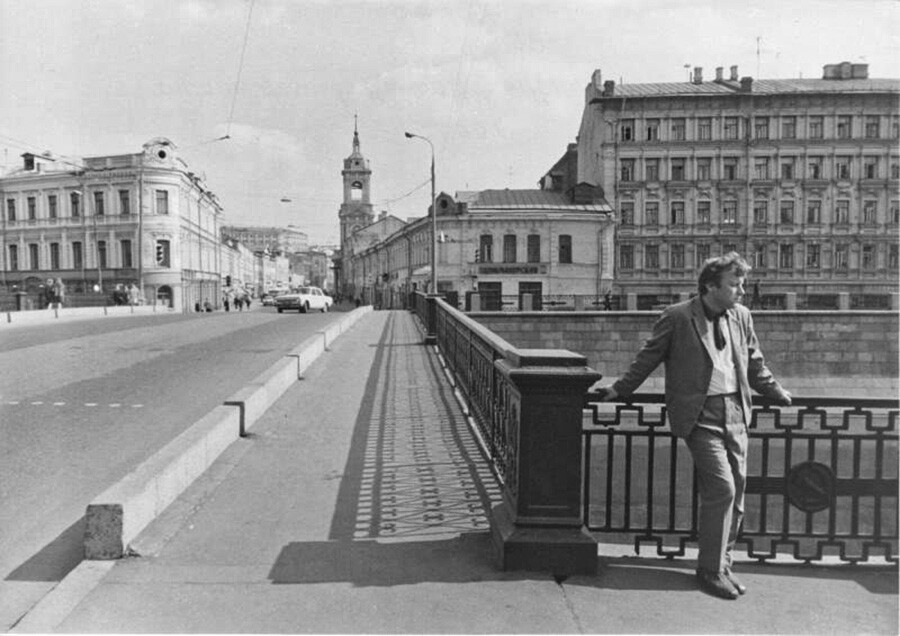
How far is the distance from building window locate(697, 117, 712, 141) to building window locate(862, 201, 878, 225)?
12.1m

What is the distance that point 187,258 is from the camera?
54.7 m

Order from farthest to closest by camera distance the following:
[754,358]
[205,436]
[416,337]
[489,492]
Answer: [416,337] < [205,436] < [489,492] < [754,358]

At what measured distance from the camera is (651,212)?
5097cm

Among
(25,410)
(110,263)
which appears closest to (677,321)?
(25,410)

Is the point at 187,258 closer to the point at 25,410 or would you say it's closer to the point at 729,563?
the point at 25,410

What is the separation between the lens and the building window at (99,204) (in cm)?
4965

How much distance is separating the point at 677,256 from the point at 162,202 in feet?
126

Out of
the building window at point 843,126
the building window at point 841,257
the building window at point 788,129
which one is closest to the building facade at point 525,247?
the building window at point 788,129

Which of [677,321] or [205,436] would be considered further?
[205,436]

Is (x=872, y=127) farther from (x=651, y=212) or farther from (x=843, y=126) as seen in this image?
(x=651, y=212)

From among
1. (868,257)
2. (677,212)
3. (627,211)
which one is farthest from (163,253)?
(868,257)

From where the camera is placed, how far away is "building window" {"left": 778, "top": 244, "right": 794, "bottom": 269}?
165 ft

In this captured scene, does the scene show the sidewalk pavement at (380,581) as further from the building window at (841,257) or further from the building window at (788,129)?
the building window at (788,129)

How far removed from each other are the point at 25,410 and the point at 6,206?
51.9 metres
